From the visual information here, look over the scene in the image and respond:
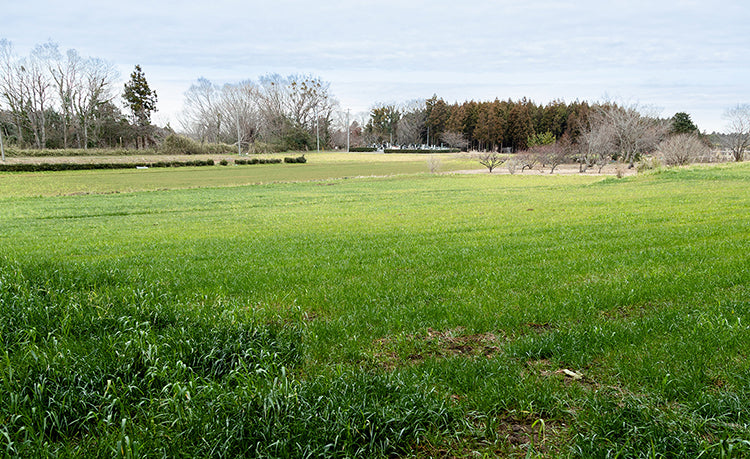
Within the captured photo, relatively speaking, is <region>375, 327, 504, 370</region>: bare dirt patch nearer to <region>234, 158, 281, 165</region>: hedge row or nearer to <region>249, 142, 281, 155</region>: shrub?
<region>234, 158, 281, 165</region>: hedge row

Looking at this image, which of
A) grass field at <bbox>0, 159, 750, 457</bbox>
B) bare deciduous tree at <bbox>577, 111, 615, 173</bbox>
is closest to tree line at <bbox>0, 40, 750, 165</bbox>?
bare deciduous tree at <bbox>577, 111, 615, 173</bbox>

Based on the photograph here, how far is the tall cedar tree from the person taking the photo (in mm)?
80062

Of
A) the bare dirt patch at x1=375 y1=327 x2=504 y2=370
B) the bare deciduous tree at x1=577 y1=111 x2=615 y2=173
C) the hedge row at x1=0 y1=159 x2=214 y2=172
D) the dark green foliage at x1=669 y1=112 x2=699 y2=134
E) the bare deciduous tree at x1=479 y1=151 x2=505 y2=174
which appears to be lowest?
the bare dirt patch at x1=375 y1=327 x2=504 y2=370

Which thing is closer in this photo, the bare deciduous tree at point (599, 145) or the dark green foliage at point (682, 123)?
the bare deciduous tree at point (599, 145)

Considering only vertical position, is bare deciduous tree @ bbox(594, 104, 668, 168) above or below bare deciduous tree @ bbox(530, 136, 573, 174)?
above

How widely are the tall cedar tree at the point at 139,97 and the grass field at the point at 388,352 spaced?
84521 mm

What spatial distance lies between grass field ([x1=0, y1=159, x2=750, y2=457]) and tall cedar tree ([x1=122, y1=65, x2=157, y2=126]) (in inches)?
3328

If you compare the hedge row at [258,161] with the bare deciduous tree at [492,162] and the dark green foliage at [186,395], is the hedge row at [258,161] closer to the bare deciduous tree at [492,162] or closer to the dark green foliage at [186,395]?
the bare deciduous tree at [492,162]

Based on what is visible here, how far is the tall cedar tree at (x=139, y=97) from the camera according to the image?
263 feet

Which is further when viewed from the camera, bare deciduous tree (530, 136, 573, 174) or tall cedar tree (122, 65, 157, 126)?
tall cedar tree (122, 65, 157, 126)

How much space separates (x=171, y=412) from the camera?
3.01m

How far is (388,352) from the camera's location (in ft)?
13.6

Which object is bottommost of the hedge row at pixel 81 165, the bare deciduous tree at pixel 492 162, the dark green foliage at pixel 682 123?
the hedge row at pixel 81 165

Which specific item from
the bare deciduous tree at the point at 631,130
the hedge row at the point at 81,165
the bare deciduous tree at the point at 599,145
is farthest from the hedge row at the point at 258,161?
the bare deciduous tree at the point at 631,130
